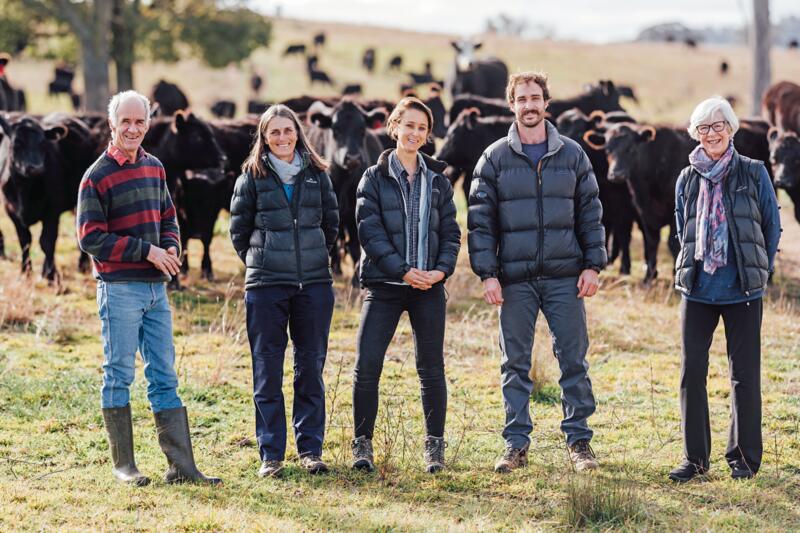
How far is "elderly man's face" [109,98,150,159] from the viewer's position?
5.34 metres

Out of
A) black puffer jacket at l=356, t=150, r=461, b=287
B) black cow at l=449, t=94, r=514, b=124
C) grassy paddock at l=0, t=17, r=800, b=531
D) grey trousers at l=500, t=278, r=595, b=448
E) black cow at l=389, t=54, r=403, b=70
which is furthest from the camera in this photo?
black cow at l=389, t=54, r=403, b=70

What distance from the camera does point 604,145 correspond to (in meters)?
11.7

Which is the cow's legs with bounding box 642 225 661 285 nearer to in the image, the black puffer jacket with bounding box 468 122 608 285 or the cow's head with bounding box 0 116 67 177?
the black puffer jacket with bounding box 468 122 608 285

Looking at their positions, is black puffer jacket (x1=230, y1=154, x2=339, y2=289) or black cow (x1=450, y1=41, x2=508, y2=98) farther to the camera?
black cow (x1=450, y1=41, x2=508, y2=98)

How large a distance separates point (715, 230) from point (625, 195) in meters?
7.10

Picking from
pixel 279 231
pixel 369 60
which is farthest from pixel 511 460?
pixel 369 60

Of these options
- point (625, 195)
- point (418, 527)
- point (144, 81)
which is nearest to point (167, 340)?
point (418, 527)

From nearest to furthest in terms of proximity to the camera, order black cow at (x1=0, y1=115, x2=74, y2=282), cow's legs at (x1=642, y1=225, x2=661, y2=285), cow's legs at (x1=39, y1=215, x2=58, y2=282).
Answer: black cow at (x1=0, y1=115, x2=74, y2=282)
cow's legs at (x1=39, y1=215, x2=58, y2=282)
cow's legs at (x1=642, y1=225, x2=661, y2=285)

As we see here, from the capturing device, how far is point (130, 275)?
538 cm

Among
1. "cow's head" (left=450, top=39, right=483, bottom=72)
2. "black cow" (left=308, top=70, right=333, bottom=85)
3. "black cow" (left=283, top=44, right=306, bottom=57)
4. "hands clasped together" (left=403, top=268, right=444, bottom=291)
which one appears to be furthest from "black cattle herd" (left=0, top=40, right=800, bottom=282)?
"black cow" (left=283, top=44, right=306, bottom=57)

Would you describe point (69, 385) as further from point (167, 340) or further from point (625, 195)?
point (625, 195)

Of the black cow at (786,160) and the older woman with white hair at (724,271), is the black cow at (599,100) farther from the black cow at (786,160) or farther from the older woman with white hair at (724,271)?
the older woman with white hair at (724,271)

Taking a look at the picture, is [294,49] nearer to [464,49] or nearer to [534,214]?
[464,49]

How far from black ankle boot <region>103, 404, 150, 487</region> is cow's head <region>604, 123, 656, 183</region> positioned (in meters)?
Answer: 7.01
